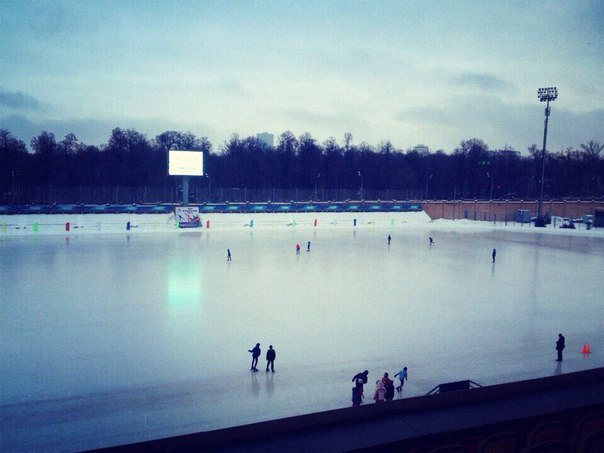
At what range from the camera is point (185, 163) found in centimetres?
4972

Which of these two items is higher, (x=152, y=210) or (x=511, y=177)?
(x=511, y=177)

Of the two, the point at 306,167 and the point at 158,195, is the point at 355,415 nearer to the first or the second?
the point at 158,195

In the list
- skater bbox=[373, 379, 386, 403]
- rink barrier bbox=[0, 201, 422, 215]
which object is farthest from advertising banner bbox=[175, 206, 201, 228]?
skater bbox=[373, 379, 386, 403]

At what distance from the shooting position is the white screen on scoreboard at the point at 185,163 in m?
49.4

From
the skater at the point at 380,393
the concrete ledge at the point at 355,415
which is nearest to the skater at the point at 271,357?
the skater at the point at 380,393

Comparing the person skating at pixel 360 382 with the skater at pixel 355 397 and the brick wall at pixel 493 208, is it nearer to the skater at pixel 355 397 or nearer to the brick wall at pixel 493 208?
the skater at pixel 355 397

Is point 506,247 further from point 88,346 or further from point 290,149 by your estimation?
point 290,149

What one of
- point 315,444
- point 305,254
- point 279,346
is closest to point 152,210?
point 305,254

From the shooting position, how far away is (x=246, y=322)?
1510 centimetres

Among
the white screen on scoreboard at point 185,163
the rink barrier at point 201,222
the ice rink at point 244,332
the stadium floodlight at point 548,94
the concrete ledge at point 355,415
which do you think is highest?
the stadium floodlight at point 548,94

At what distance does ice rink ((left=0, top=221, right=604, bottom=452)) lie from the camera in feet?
31.1

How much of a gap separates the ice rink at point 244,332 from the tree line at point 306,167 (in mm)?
47720

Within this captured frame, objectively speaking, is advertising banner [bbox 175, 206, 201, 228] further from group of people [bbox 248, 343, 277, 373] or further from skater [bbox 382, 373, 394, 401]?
skater [bbox 382, 373, 394, 401]

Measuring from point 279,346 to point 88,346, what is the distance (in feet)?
16.3
